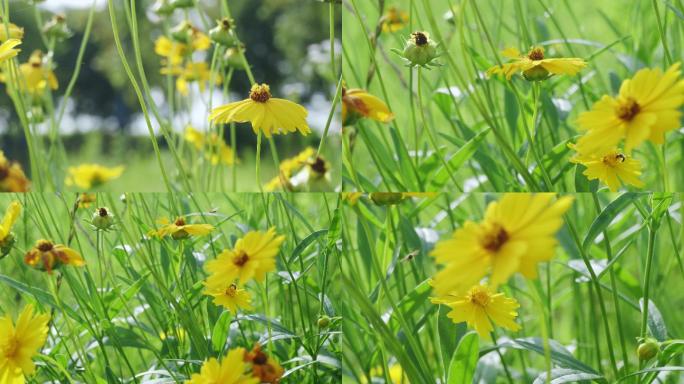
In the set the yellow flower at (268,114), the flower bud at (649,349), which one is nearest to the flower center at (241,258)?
the yellow flower at (268,114)

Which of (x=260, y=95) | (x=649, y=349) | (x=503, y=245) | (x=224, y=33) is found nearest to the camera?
(x=503, y=245)

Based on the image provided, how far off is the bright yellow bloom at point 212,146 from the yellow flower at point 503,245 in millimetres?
473

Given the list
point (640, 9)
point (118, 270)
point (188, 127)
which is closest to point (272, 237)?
point (118, 270)

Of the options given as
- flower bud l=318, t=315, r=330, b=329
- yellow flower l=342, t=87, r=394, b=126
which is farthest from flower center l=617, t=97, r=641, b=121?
flower bud l=318, t=315, r=330, b=329

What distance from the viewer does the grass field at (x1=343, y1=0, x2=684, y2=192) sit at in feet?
2.30

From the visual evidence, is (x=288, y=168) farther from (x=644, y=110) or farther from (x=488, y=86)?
(x=644, y=110)

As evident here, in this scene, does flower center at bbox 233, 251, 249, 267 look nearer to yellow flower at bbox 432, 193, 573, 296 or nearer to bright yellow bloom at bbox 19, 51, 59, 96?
yellow flower at bbox 432, 193, 573, 296

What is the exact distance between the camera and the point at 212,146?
37.6 inches

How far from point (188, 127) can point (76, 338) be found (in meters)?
0.31

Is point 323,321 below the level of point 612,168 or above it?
below

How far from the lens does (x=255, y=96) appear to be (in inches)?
27.3

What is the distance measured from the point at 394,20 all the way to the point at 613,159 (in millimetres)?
242

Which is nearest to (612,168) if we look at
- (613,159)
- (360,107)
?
(613,159)

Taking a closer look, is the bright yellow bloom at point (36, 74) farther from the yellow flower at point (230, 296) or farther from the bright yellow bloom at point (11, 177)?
the yellow flower at point (230, 296)
